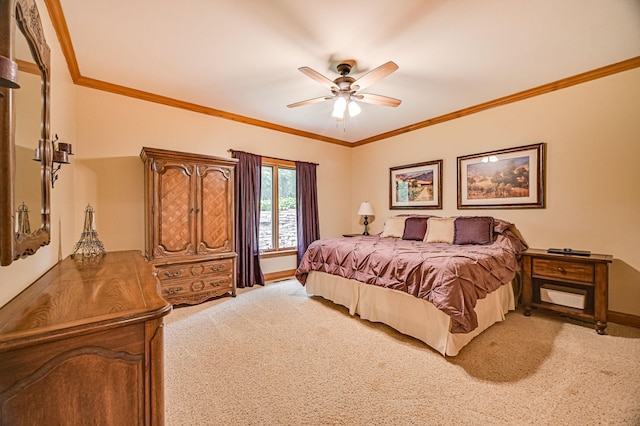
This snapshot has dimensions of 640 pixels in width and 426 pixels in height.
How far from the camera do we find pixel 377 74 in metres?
2.41

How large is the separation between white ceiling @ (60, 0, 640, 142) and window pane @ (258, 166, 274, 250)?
1.44 metres

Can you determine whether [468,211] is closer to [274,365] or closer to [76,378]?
[274,365]

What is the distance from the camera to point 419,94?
11.3ft

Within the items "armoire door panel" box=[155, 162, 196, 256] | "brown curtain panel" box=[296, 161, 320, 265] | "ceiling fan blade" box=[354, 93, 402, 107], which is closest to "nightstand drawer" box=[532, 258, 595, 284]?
"ceiling fan blade" box=[354, 93, 402, 107]

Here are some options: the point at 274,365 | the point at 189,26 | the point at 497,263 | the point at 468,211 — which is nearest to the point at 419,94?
the point at 468,211

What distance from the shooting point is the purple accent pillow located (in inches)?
158

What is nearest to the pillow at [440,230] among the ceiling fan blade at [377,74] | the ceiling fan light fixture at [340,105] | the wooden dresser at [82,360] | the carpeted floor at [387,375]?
the carpeted floor at [387,375]

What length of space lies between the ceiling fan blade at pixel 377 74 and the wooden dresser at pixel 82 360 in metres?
2.29

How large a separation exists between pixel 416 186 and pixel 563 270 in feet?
7.45

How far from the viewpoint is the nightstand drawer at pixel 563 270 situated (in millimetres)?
2660

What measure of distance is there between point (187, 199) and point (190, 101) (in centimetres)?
139

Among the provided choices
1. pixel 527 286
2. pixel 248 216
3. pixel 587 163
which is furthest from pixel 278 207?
pixel 587 163

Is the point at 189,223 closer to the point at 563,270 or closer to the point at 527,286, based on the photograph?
the point at 527,286

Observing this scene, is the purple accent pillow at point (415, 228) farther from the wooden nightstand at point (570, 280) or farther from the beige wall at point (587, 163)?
the wooden nightstand at point (570, 280)
